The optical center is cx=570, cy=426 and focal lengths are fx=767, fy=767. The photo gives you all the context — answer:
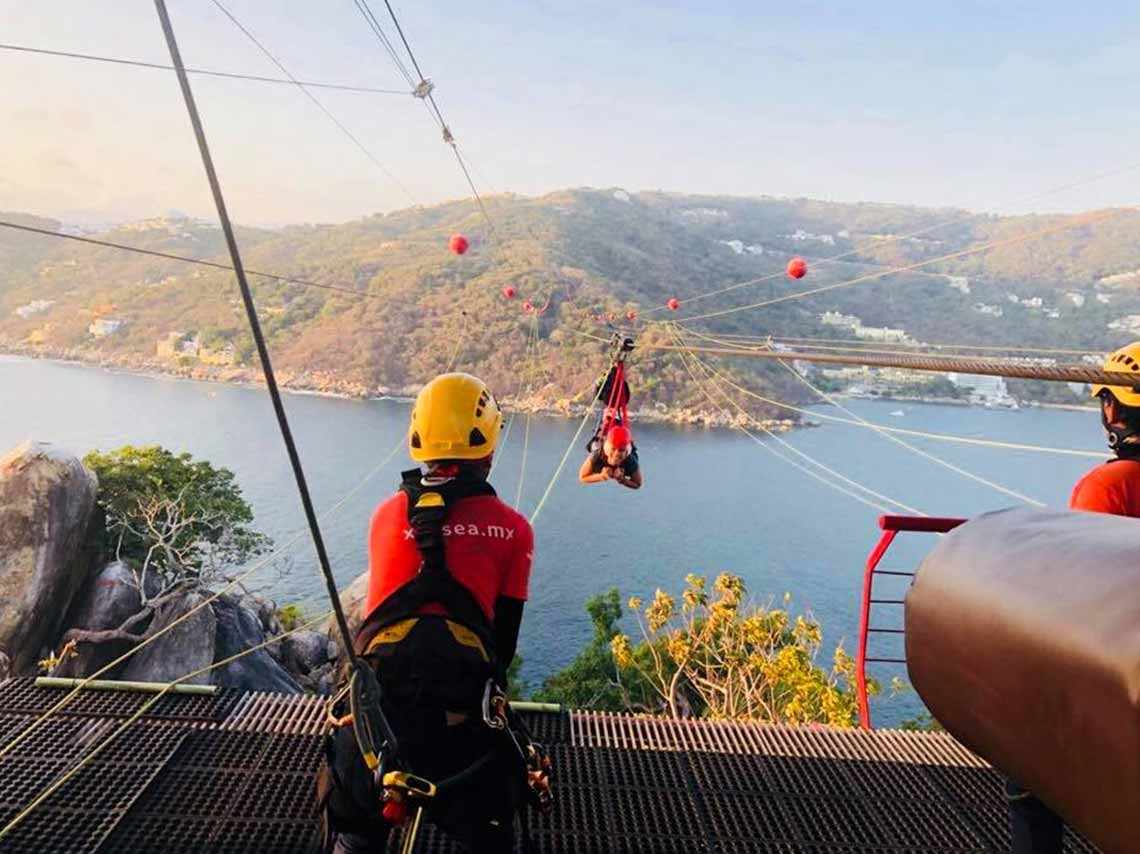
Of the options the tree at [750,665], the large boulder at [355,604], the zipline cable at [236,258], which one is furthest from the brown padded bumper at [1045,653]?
the large boulder at [355,604]

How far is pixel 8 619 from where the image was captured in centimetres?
1192

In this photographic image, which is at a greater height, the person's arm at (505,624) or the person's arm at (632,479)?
the person's arm at (505,624)

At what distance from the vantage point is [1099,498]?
73.5 inches

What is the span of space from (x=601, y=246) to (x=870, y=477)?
53.8 m

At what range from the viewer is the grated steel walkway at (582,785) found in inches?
103

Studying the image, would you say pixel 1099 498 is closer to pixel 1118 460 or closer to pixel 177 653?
pixel 1118 460

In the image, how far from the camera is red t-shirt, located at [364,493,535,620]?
66.7 inches

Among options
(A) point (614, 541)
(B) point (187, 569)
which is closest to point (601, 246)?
(A) point (614, 541)

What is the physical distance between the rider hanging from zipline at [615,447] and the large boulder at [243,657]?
9.85m

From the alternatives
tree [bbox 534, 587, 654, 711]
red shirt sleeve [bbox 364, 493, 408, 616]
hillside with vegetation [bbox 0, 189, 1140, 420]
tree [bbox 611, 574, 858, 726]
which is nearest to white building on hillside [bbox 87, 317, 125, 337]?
hillside with vegetation [bbox 0, 189, 1140, 420]

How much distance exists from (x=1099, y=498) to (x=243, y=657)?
14820mm

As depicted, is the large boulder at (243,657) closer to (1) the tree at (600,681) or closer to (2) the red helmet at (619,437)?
(1) the tree at (600,681)

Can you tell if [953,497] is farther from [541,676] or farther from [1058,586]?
[1058,586]

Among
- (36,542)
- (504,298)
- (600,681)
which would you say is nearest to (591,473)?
(36,542)
